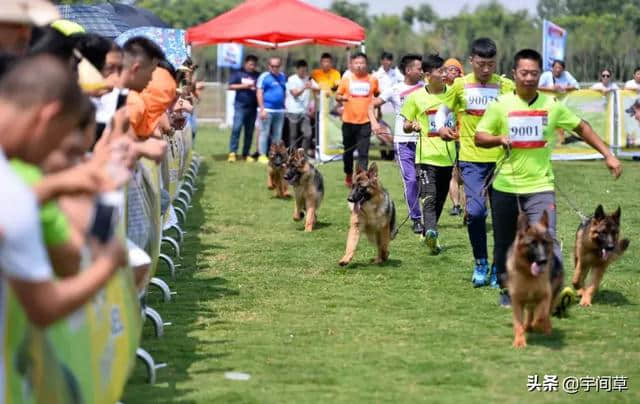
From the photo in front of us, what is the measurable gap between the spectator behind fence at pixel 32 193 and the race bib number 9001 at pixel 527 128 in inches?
190

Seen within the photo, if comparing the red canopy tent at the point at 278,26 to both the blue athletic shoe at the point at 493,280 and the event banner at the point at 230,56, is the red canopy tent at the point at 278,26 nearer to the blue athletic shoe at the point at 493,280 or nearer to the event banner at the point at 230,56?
the event banner at the point at 230,56

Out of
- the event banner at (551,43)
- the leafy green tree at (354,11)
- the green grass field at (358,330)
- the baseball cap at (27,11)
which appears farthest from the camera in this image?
the leafy green tree at (354,11)

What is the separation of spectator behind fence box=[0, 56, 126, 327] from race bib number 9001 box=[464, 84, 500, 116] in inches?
252

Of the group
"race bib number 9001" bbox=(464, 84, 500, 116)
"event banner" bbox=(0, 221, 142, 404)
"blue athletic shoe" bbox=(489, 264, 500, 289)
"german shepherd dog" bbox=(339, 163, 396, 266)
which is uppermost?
"race bib number 9001" bbox=(464, 84, 500, 116)

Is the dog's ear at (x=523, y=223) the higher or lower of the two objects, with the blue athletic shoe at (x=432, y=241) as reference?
higher

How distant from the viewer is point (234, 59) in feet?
115

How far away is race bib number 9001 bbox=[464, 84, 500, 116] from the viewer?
971 centimetres

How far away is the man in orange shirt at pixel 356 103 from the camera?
17828 mm

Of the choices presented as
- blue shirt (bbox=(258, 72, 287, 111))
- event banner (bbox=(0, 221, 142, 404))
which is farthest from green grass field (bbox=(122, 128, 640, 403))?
blue shirt (bbox=(258, 72, 287, 111))

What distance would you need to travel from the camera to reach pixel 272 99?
23.9m

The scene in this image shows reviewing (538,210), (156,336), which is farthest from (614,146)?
(156,336)

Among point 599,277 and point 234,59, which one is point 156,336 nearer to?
point 599,277

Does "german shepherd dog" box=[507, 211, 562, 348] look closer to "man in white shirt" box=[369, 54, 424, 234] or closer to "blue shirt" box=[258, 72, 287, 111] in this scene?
"man in white shirt" box=[369, 54, 424, 234]

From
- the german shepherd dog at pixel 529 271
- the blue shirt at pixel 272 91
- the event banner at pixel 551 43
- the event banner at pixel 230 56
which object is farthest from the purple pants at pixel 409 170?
the event banner at pixel 230 56
